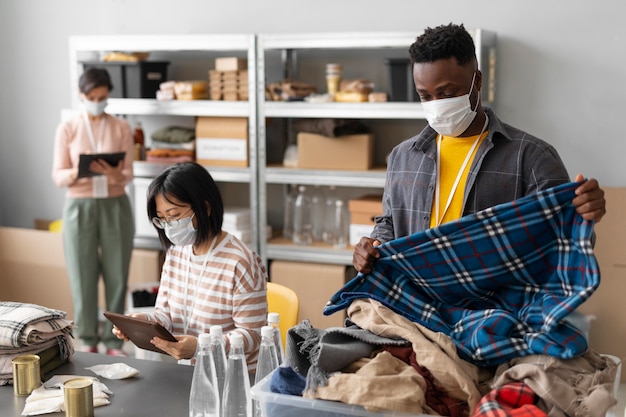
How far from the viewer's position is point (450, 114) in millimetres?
1997

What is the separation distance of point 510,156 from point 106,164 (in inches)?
111

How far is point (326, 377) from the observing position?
4.88ft

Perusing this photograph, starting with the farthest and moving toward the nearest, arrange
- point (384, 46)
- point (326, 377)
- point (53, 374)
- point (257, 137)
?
point (257, 137), point (384, 46), point (53, 374), point (326, 377)

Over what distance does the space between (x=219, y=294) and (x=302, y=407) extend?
97cm

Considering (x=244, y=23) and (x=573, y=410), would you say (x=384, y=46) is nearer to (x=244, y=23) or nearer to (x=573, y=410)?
(x=244, y=23)

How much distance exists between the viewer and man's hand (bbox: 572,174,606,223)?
4.91 feet

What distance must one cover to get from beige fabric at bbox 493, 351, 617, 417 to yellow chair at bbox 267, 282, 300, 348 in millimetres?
1203

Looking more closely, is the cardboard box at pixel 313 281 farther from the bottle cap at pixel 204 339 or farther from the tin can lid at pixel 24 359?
the bottle cap at pixel 204 339

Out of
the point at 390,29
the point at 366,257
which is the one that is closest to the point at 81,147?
the point at 390,29

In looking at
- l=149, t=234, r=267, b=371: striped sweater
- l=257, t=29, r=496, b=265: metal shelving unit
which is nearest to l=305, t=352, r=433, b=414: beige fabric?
l=149, t=234, r=267, b=371: striped sweater

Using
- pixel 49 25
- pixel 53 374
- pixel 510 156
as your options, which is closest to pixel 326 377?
pixel 510 156

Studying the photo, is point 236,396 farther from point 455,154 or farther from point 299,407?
point 455,154

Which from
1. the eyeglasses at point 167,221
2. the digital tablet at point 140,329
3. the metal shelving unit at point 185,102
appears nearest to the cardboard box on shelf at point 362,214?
the metal shelving unit at point 185,102

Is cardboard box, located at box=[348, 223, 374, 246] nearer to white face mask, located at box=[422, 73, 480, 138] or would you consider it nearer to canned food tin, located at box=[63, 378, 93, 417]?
white face mask, located at box=[422, 73, 480, 138]
